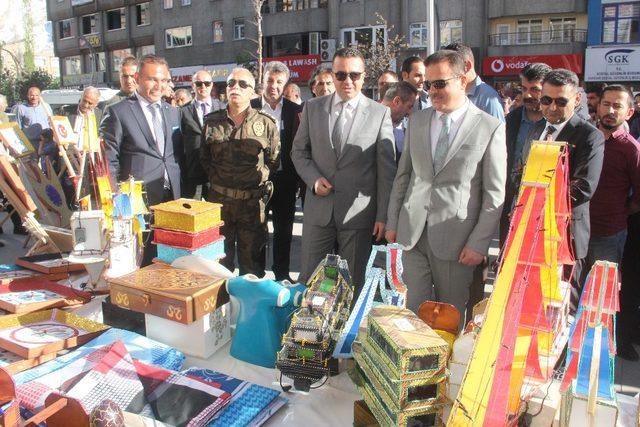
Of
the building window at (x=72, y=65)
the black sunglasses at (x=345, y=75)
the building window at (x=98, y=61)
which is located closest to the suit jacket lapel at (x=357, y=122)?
the black sunglasses at (x=345, y=75)

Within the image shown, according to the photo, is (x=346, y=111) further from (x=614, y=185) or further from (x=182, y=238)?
(x=614, y=185)

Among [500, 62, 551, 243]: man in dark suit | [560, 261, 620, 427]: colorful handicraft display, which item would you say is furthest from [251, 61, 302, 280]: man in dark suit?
[560, 261, 620, 427]: colorful handicraft display

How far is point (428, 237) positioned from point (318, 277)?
74 centimetres

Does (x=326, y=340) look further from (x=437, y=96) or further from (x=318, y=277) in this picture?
(x=437, y=96)

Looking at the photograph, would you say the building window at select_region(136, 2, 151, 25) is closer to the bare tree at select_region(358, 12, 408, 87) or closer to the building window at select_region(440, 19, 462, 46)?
the bare tree at select_region(358, 12, 408, 87)

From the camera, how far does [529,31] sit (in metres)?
20.0

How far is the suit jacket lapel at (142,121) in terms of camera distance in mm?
3070

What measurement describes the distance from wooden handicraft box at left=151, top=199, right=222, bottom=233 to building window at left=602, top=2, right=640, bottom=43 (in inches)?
793

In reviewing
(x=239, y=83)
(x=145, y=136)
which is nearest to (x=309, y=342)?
(x=239, y=83)

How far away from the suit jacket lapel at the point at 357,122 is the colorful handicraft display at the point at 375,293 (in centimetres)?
105

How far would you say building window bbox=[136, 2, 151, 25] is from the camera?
29500 millimetres

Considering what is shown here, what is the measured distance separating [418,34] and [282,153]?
18.8 meters

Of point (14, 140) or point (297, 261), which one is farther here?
point (297, 261)

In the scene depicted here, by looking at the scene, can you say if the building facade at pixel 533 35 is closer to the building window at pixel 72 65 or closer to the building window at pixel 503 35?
the building window at pixel 503 35
